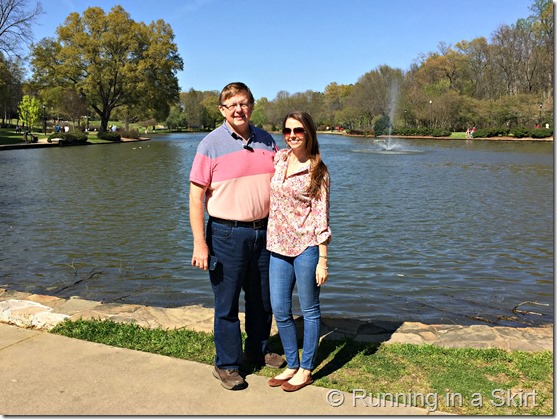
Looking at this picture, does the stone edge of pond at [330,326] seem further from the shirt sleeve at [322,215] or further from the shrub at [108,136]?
the shrub at [108,136]

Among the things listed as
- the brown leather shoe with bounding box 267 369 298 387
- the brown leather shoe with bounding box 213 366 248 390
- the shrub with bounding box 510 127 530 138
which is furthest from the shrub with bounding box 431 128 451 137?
the brown leather shoe with bounding box 213 366 248 390

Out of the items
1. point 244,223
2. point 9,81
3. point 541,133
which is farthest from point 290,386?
point 9,81

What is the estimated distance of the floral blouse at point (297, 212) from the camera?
341 centimetres

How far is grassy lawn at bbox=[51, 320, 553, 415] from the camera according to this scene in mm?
3186

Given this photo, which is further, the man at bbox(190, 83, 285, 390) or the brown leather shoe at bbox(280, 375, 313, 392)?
the man at bbox(190, 83, 285, 390)

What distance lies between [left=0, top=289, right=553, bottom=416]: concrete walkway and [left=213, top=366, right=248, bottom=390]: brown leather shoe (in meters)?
0.04

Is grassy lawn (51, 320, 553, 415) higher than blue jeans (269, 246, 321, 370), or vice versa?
blue jeans (269, 246, 321, 370)

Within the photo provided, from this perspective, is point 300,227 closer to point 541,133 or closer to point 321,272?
point 321,272

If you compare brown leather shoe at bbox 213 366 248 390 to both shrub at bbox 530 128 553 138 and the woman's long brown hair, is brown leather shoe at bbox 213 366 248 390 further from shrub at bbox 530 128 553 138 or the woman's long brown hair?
shrub at bbox 530 128 553 138

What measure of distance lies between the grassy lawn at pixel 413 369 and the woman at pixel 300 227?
14.4 inches

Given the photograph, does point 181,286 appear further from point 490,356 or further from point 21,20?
point 21,20

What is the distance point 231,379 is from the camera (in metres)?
3.37

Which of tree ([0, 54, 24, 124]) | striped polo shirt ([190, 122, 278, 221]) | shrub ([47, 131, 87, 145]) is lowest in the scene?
striped polo shirt ([190, 122, 278, 221])

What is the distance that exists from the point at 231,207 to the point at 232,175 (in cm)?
22
